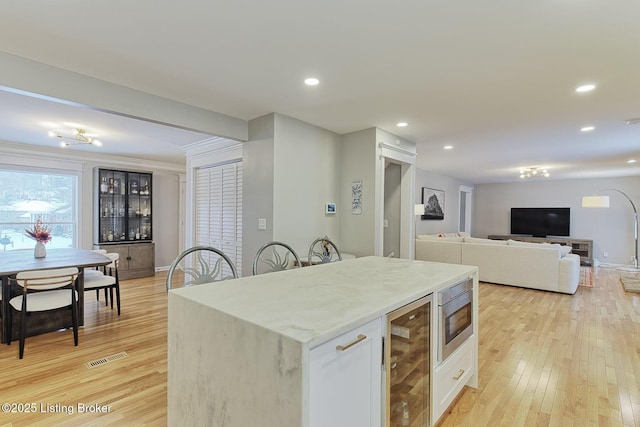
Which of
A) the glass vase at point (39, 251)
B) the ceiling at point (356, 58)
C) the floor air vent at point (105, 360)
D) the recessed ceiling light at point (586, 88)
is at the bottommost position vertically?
the floor air vent at point (105, 360)

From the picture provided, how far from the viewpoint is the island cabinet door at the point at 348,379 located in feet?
3.22

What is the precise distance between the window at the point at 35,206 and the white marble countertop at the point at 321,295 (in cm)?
567

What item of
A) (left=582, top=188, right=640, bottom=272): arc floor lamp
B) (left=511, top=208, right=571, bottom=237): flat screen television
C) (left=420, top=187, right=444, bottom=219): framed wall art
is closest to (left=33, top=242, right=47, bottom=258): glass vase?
(left=420, top=187, right=444, bottom=219): framed wall art

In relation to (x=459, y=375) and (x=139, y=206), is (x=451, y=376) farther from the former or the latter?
(x=139, y=206)

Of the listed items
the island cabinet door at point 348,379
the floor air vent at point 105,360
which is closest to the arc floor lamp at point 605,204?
the island cabinet door at point 348,379

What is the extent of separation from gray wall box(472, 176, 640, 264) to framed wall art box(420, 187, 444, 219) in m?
2.68

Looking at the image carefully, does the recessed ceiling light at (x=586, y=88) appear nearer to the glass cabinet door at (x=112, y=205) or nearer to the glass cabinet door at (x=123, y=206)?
the glass cabinet door at (x=123, y=206)

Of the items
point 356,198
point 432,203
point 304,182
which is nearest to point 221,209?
point 304,182

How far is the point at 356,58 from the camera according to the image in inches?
88.2

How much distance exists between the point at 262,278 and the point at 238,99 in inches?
80.6

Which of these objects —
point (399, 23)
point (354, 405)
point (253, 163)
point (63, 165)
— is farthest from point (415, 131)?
point (63, 165)

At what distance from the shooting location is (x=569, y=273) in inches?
193

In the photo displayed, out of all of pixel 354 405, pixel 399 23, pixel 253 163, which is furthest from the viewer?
pixel 253 163

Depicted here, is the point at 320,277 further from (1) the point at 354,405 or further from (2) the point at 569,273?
(2) the point at 569,273
